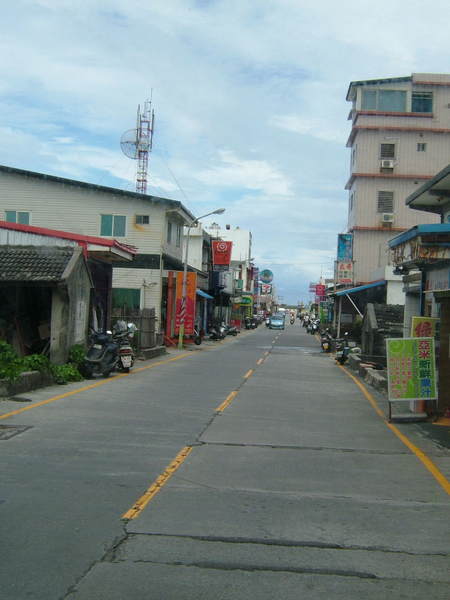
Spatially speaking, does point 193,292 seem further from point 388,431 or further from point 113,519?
point 113,519

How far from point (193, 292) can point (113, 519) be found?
31.7m

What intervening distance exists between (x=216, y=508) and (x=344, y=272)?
44.1 m

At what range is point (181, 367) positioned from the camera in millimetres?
24172

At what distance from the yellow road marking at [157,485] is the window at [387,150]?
4550 centimetres

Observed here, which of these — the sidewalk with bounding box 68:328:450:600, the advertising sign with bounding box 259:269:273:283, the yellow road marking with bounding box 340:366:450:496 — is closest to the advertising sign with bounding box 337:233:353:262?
the yellow road marking with bounding box 340:366:450:496

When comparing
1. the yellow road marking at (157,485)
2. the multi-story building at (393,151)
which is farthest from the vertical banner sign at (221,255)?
the yellow road marking at (157,485)

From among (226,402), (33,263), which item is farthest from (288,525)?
(33,263)

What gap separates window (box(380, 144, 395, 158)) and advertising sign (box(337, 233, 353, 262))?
271 inches

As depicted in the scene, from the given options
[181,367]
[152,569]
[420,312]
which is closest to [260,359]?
[181,367]

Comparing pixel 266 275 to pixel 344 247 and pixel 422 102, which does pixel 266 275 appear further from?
pixel 344 247

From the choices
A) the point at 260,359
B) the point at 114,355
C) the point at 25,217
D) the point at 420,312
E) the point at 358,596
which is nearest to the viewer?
the point at 358,596

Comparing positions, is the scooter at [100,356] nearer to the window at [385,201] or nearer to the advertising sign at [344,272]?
the advertising sign at [344,272]

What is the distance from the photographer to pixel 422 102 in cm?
5166

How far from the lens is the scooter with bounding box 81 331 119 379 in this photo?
60.8 feet
